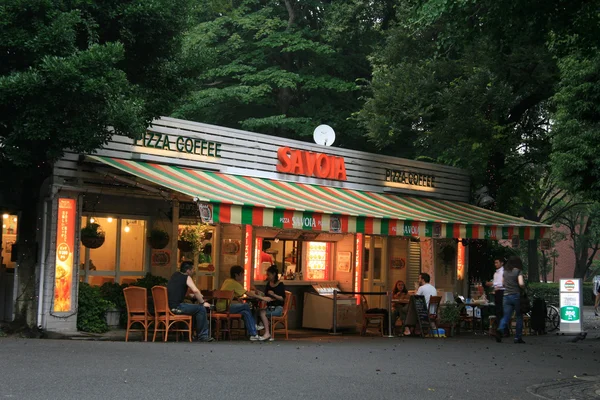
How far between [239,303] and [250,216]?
252 centimetres

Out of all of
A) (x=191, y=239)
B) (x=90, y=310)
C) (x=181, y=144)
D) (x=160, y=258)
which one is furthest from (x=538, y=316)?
(x=90, y=310)

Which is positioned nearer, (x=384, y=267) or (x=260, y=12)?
(x=384, y=267)

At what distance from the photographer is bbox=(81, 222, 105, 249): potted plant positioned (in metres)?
16.0

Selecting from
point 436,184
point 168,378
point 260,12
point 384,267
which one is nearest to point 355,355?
point 168,378

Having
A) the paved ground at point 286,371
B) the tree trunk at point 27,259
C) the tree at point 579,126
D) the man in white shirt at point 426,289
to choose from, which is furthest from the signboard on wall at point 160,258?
the tree at point 579,126

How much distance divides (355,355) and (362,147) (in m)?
21.4

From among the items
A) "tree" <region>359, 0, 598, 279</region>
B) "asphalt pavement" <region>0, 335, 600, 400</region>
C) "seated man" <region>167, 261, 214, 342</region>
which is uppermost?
"tree" <region>359, 0, 598, 279</region>

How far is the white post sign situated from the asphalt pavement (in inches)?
187

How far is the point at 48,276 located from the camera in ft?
49.9

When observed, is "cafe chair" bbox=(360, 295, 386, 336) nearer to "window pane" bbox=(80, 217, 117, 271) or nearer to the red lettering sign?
the red lettering sign

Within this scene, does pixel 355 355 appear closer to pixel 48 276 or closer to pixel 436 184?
pixel 48 276

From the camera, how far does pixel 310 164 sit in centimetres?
2014

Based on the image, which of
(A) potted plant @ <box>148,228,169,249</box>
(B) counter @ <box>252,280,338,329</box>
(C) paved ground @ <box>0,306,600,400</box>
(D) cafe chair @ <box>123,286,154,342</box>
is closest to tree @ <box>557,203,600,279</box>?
(B) counter @ <box>252,280,338,329</box>

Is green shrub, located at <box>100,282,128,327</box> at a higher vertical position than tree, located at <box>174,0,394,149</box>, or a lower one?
lower
